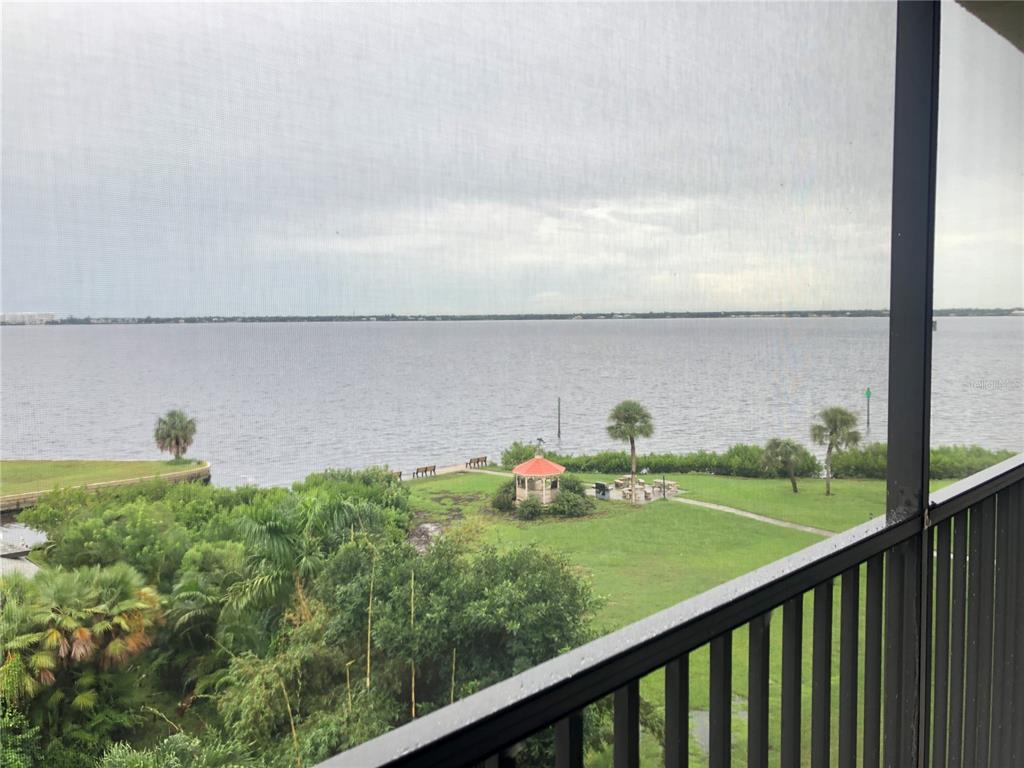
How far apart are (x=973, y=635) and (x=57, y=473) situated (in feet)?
7.53

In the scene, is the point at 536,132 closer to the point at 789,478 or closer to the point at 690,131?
the point at 690,131

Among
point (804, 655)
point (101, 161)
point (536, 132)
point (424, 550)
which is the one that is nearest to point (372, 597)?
point (424, 550)

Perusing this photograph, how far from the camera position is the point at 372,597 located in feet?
2.57

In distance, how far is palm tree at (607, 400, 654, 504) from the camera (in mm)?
1047

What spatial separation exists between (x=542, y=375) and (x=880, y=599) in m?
1.19

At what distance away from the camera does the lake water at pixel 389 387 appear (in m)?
0.58

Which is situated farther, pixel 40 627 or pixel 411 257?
pixel 411 257

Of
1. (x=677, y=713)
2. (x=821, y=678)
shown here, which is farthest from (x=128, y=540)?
(x=821, y=678)

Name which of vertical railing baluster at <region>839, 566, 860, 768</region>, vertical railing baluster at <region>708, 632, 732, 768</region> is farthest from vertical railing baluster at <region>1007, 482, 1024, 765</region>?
vertical railing baluster at <region>708, 632, 732, 768</region>

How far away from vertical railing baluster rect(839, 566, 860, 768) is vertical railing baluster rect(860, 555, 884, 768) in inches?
3.4

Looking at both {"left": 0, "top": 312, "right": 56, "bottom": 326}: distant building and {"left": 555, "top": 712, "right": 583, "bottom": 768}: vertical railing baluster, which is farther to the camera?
{"left": 555, "top": 712, "right": 583, "bottom": 768}: vertical railing baluster

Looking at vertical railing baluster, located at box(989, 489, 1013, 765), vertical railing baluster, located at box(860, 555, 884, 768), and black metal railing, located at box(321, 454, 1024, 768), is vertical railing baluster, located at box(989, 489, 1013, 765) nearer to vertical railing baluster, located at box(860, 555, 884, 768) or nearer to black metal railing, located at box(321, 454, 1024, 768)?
black metal railing, located at box(321, 454, 1024, 768)

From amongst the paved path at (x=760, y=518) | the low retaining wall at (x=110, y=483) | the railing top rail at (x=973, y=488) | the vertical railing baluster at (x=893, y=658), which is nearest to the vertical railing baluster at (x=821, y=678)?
the paved path at (x=760, y=518)

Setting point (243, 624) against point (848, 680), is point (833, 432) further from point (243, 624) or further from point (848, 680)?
point (243, 624)
